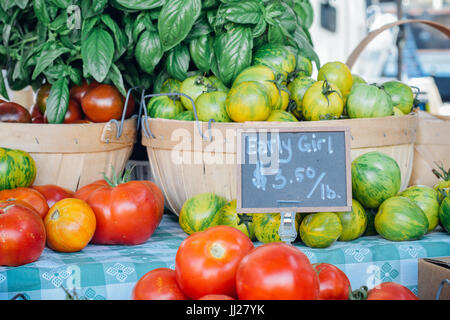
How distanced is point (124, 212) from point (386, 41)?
8.91 metres

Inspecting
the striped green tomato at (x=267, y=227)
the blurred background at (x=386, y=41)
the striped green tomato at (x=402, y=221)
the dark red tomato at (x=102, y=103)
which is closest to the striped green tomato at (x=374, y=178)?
the striped green tomato at (x=402, y=221)

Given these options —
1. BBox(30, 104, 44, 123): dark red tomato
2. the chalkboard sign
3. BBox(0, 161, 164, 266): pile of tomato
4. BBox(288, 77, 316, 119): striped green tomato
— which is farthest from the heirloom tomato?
BBox(288, 77, 316, 119): striped green tomato

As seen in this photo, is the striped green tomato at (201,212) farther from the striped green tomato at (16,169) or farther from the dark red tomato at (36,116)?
the dark red tomato at (36,116)

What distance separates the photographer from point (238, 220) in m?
1.27

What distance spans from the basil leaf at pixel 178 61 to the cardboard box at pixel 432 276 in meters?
0.98

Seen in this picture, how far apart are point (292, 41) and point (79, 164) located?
0.86 m

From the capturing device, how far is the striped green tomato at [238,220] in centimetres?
127

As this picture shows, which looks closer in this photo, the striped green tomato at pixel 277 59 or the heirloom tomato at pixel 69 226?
the heirloom tomato at pixel 69 226

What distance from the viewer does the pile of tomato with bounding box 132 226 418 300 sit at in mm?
706

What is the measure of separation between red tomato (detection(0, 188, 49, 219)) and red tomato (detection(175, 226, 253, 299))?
1.91ft

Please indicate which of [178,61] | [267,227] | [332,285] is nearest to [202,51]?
[178,61]

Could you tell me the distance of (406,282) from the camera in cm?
121

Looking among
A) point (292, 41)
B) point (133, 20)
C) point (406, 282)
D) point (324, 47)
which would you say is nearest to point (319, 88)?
point (292, 41)

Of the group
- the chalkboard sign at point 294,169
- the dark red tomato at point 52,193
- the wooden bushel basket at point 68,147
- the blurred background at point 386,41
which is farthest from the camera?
the blurred background at point 386,41
